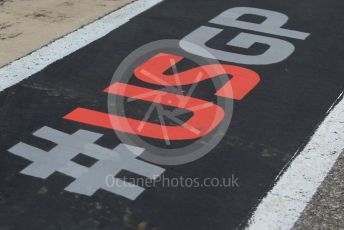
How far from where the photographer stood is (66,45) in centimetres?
675

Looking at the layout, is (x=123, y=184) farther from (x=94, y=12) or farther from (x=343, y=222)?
(x=94, y=12)

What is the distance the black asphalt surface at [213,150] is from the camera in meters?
4.15

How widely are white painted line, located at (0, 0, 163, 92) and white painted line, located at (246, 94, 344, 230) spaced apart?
2.85 metres

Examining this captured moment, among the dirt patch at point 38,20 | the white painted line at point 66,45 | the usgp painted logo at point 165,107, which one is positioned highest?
the dirt patch at point 38,20

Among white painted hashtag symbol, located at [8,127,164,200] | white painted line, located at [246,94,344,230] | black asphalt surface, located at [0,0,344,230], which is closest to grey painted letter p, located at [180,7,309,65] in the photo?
black asphalt surface, located at [0,0,344,230]

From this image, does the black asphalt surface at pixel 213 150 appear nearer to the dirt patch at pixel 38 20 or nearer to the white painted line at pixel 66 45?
the white painted line at pixel 66 45

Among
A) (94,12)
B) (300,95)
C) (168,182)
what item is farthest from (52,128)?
(94,12)

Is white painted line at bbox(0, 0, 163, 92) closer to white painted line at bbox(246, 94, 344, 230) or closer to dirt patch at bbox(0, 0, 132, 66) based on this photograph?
dirt patch at bbox(0, 0, 132, 66)

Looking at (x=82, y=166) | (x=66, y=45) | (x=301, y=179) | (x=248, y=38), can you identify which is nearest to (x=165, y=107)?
(x=82, y=166)

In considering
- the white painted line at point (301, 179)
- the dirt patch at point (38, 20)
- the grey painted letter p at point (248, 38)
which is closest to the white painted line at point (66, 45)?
the dirt patch at point (38, 20)

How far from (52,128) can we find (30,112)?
0.37m

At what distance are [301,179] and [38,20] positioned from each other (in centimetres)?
409

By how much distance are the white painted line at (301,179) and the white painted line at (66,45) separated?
112 inches

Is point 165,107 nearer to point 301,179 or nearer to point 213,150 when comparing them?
point 213,150
